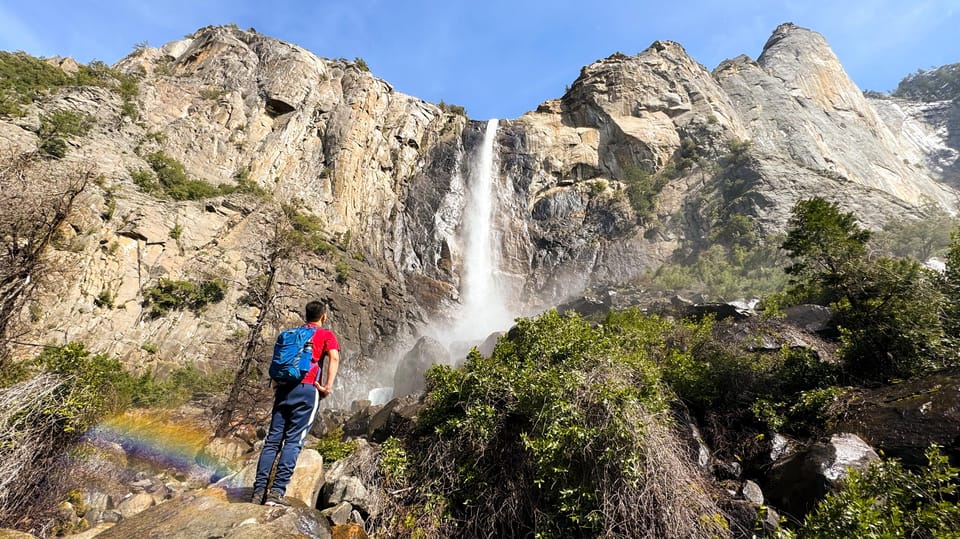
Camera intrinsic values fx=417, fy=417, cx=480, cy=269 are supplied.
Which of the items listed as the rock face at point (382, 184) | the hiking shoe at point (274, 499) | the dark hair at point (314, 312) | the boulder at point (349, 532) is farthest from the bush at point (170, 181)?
the boulder at point (349, 532)

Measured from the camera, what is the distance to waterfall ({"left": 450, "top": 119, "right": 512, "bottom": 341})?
31125 mm

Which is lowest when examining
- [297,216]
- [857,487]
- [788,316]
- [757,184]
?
[857,487]

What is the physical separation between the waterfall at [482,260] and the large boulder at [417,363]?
7965 millimetres

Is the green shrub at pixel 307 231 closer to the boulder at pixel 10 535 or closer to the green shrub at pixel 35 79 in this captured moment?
the green shrub at pixel 35 79

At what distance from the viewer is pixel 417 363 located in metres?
20.2

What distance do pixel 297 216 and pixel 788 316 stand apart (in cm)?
2798

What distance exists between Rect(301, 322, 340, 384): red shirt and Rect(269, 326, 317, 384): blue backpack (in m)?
0.06

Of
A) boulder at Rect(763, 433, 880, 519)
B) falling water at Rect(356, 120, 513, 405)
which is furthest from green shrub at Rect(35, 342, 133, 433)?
falling water at Rect(356, 120, 513, 405)

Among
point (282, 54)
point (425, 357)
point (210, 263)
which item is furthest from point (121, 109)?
point (425, 357)

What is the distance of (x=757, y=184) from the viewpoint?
34.6 meters

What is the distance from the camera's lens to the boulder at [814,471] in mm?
4582

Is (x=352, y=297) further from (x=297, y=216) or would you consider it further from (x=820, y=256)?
(x=820, y=256)

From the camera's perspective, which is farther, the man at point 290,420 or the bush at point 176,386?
the bush at point 176,386

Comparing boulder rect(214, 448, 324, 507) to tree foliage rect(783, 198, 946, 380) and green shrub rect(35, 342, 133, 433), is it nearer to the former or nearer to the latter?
green shrub rect(35, 342, 133, 433)
